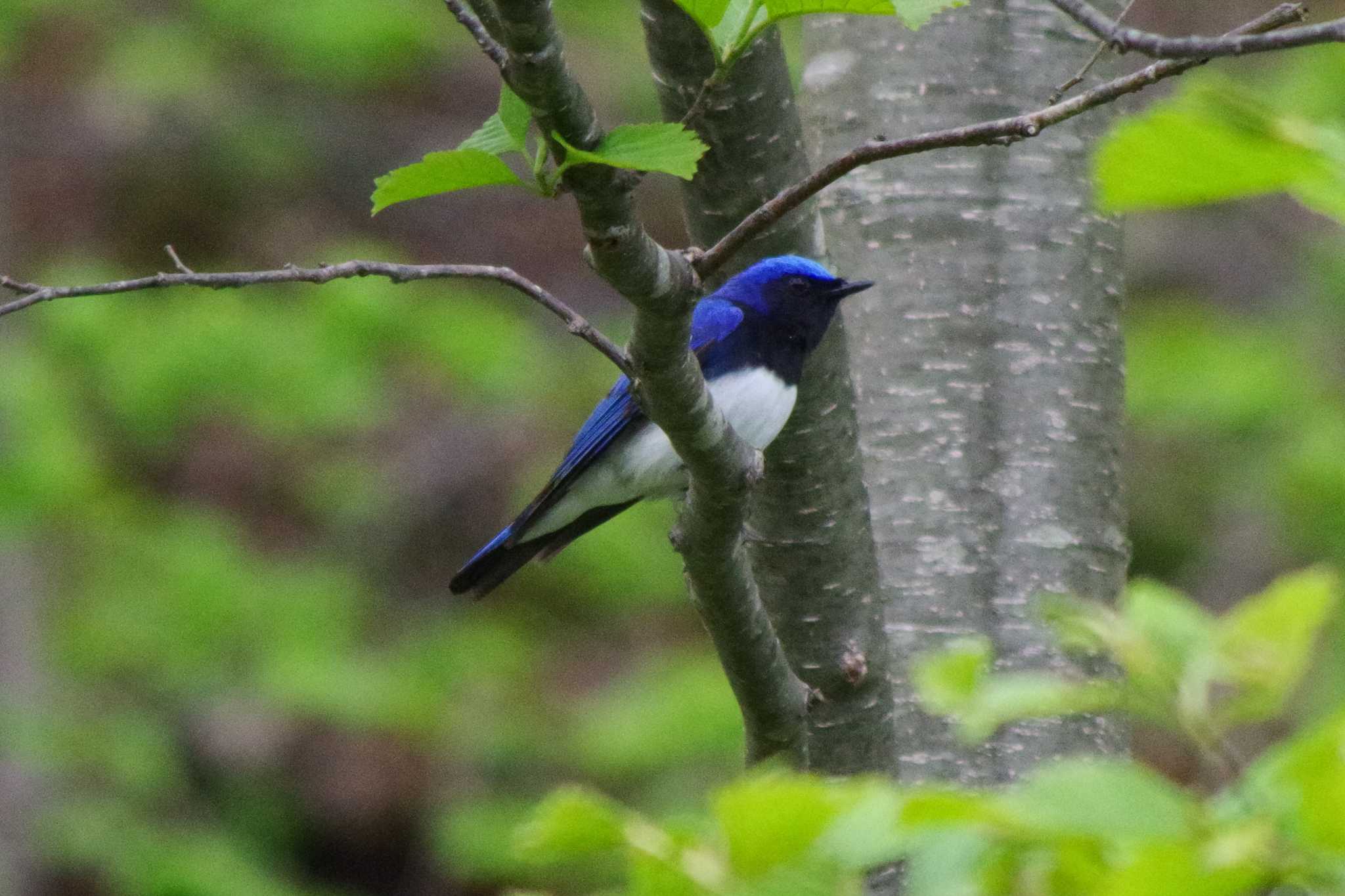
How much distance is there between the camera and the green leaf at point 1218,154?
1.94 feet

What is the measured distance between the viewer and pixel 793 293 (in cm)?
298

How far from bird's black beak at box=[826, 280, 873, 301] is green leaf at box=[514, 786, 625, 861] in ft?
6.65

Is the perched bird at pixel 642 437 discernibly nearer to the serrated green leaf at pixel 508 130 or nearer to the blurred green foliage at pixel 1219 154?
the serrated green leaf at pixel 508 130

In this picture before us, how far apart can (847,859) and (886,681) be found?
1.64 meters

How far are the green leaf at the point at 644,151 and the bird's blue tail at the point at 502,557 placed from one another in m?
2.10

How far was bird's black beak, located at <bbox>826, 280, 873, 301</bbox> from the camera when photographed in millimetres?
2686

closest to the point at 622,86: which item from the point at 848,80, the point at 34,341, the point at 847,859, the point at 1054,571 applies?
the point at 34,341

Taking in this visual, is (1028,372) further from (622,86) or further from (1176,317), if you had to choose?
(622,86)

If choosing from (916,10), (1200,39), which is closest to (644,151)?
(916,10)

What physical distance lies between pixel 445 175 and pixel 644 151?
0.55 feet

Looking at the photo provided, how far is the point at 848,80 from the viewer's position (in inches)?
112

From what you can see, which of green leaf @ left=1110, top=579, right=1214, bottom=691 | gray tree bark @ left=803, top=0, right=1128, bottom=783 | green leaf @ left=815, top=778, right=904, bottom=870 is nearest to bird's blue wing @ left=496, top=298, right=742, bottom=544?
gray tree bark @ left=803, top=0, right=1128, bottom=783

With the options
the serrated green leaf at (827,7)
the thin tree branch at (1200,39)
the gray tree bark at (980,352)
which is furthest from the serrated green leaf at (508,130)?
the gray tree bark at (980,352)

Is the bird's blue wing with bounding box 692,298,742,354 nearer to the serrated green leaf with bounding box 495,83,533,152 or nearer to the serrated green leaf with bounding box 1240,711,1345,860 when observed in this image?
the serrated green leaf with bounding box 495,83,533,152
